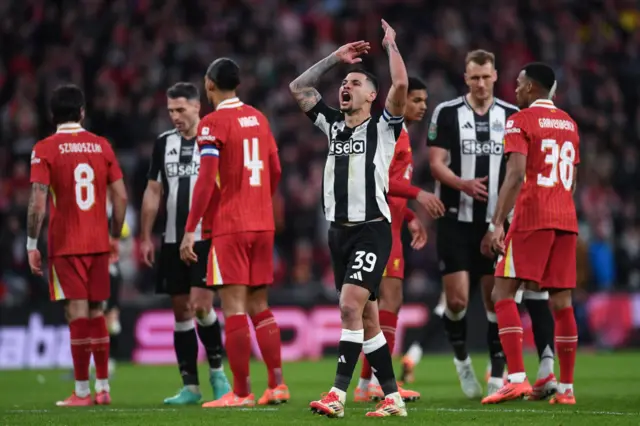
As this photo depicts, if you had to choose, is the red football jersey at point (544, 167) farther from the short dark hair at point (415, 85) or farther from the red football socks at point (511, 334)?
the short dark hair at point (415, 85)

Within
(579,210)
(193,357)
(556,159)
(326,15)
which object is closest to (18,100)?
(326,15)

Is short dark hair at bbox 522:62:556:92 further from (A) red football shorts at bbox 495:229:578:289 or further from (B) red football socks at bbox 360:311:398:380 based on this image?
(B) red football socks at bbox 360:311:398:380

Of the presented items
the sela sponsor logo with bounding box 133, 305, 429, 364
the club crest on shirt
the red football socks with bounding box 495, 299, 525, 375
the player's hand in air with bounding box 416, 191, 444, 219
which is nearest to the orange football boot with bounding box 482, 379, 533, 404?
the red football socks with bounding box 495, 299, 525, 375

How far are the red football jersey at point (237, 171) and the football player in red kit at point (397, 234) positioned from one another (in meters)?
1.13

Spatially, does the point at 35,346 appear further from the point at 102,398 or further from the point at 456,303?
the point at 456,303

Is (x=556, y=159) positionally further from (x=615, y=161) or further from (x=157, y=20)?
(x=157, y=20)

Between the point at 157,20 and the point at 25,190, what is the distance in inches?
230

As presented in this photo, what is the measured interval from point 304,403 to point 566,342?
222 centimetres

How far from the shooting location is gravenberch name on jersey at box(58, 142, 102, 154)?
999cm

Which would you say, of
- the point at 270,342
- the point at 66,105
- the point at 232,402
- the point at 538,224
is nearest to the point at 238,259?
the point at 270,342

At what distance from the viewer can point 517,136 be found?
892 centimetres

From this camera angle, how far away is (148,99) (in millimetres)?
21062

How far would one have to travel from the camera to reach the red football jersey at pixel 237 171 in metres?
9.13

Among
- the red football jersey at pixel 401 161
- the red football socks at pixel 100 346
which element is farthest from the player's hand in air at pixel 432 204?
the red football socks at pixel 100 346
